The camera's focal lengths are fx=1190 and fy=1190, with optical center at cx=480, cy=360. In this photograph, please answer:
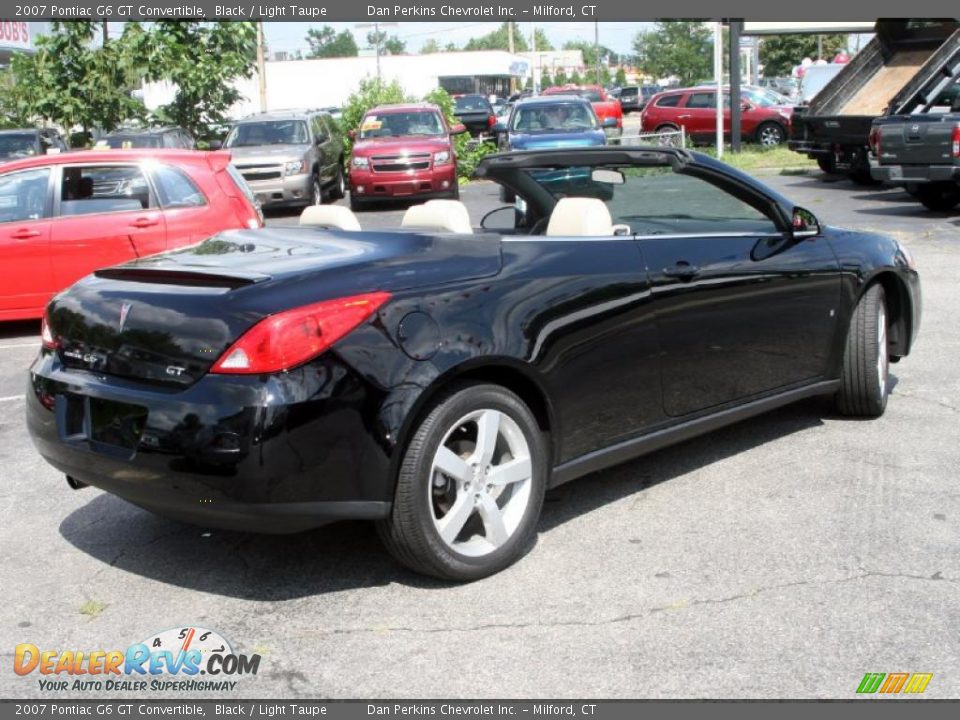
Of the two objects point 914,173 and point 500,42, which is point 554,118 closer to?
point 914,173

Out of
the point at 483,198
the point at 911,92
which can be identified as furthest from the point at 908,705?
the point at 483,198

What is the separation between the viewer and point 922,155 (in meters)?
16.3

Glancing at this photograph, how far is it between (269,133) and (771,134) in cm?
1577

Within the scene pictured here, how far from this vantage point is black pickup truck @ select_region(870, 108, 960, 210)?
1602 centimetres

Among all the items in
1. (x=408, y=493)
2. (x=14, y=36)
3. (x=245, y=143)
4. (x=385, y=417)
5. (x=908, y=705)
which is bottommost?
(x=908, y=705)

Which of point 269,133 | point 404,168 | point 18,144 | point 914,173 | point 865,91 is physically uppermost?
point 865,91

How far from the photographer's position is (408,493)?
405 centimetres

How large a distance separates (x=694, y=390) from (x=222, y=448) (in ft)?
7.42

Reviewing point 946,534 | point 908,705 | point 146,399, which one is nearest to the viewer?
point 908,705

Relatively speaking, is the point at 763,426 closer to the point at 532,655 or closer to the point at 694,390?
the point at 694,390

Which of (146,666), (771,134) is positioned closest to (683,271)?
(146,666)

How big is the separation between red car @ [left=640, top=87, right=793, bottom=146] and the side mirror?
26.9 m

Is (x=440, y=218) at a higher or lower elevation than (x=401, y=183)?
lower

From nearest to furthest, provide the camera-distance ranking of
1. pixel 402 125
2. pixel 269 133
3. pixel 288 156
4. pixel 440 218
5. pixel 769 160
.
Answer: pixel 440 218, pixel 288 156, pixel 269 133, pixel 402 125, pixel 769 160
